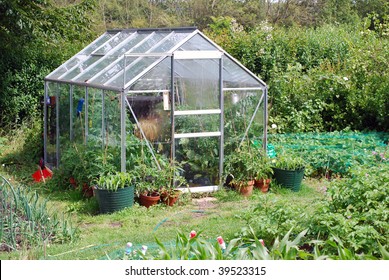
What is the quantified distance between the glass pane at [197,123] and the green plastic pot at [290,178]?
117 cm

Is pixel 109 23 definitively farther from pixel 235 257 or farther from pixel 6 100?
pixel 235 257

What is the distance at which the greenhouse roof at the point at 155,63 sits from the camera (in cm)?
780

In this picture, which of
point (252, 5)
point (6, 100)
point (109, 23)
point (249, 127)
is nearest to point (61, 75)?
point (6, 100)

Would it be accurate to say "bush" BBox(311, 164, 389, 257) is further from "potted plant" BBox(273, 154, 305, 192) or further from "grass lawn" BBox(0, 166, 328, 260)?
"potted plant" BBox(273, 154, 305, 192)

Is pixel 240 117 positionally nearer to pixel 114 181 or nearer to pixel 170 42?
pixel 170 42

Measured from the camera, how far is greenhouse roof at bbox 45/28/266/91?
25.6ft

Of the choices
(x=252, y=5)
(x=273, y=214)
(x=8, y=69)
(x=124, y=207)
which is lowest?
(x=124, y=207)

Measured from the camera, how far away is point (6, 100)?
1212 cm

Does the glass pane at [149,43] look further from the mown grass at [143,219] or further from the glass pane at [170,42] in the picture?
the mown grass at [143,219]

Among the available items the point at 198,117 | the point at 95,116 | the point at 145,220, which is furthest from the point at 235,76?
the point at 145,220

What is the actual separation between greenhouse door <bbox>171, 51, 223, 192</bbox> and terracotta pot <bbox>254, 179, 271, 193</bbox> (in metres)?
0.58

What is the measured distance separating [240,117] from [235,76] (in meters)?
0.63

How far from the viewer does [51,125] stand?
33.3 feet

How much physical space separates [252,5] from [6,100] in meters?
18.7
